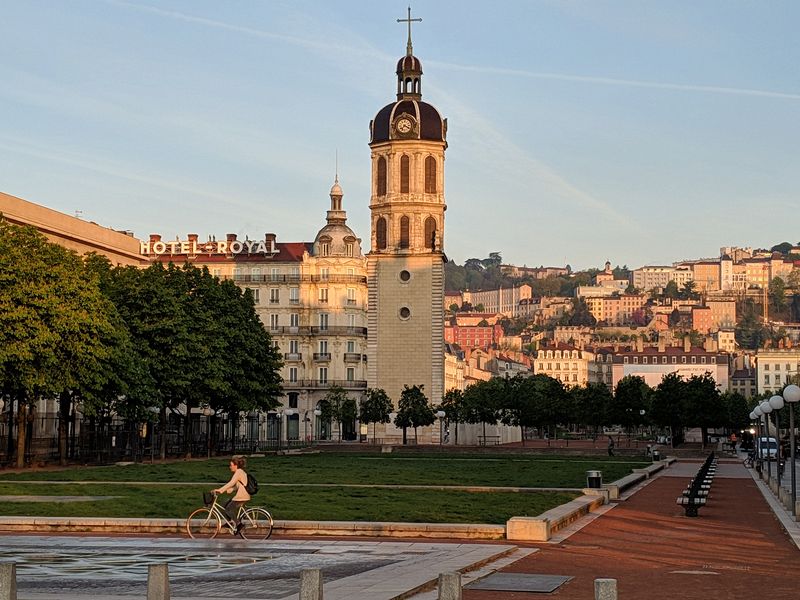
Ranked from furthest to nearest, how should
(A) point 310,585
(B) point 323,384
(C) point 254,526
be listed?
(B) point 323,384
(C) point 254,526
(A) point 310,585

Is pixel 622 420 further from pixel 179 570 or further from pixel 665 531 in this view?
pixel 179 570

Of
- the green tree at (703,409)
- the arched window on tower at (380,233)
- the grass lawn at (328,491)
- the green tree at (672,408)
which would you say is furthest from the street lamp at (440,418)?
the grass lawn at (328,491)

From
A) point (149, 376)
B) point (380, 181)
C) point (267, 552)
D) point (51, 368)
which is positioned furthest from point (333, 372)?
point (267, 552)

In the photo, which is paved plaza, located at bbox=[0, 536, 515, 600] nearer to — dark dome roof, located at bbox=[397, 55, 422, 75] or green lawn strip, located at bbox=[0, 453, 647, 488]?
green lawn strip, located at bbox=[0, 453, 647, 488]

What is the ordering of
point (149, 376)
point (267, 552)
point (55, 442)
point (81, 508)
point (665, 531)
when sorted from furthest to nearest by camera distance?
point (55, 442) < point (149, 376) < point (81, 508) < point (665, 531) < point (267, 552)

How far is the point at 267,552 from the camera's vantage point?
29.1m

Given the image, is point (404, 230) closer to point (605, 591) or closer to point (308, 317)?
point (308, 317)

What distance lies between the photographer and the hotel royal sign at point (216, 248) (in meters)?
157

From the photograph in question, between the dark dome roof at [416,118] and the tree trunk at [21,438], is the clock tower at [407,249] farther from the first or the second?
the tree trunk at [21,438]

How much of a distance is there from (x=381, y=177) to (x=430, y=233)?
304 inches

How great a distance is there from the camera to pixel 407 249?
5325 inches

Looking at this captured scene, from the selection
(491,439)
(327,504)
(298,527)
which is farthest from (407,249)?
(298,527)

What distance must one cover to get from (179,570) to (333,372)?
13093 centimetres

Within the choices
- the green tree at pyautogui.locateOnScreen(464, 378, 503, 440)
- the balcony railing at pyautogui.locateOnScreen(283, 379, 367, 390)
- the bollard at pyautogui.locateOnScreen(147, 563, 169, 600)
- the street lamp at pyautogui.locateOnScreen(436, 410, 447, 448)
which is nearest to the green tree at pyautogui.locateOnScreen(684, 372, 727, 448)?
the green tree at pyautogui.locateOnScreen(464, 378, 503, 440)
